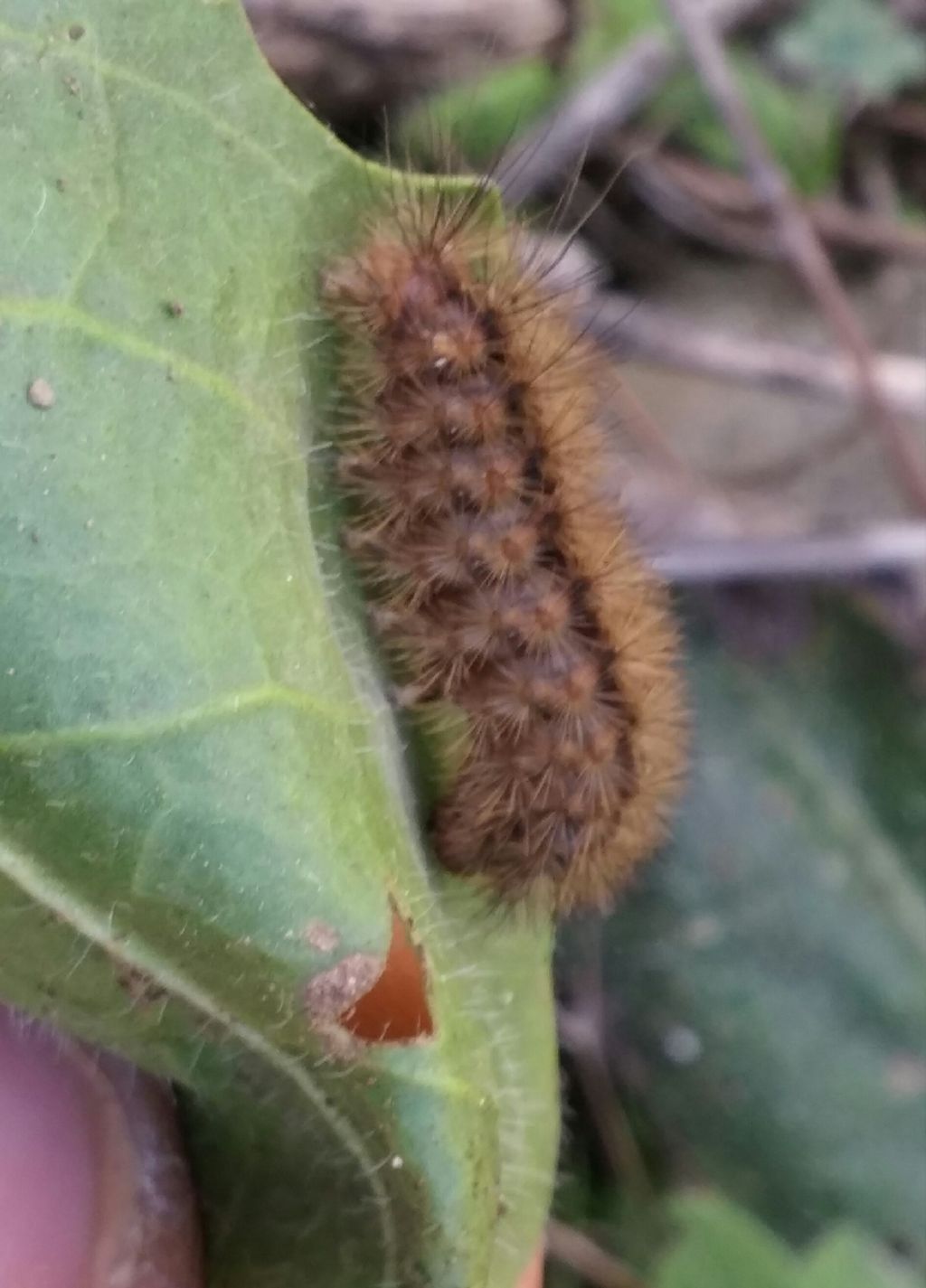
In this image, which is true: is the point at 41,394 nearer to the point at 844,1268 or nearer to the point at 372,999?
the point at 372,999

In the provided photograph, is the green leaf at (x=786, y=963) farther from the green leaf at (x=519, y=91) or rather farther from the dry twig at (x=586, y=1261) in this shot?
the green leaf at (x=519, y=91)

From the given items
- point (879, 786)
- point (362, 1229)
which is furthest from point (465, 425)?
point (879, 786)

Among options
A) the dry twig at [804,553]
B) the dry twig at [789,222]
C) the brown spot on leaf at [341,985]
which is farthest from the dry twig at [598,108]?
the brown spot on leaf at [341,985]

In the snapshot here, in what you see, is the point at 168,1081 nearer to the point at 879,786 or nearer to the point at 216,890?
the point at 216,890

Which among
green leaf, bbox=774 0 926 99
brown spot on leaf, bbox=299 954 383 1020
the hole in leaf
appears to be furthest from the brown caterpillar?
green leaf, bbox=774 0 926 99

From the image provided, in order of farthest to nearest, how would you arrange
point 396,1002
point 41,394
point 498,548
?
point 498,548
point 396,1002
point 41,394

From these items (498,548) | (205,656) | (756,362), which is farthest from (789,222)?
(205,656)

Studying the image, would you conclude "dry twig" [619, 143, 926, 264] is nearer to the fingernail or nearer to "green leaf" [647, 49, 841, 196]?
"green leaf" [647, 49, 841, 196]

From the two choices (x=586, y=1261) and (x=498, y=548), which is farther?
(x=586, y=1261)
